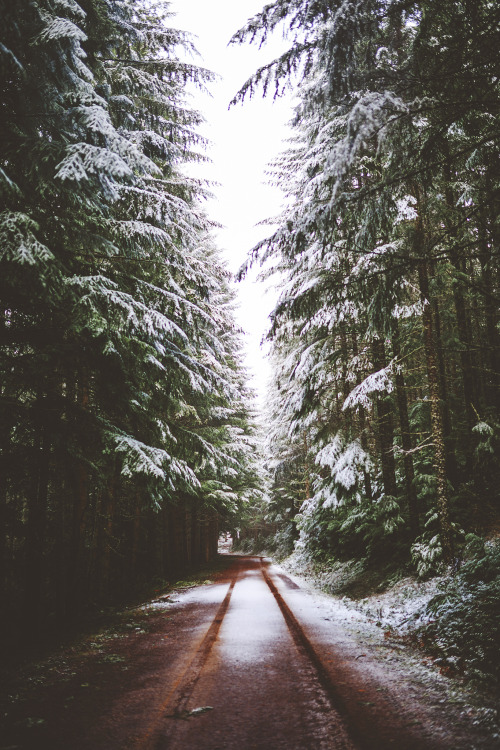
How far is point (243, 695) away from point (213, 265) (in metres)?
12.2

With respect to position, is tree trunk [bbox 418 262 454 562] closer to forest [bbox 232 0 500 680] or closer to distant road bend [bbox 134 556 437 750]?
forest [bbox 232 0 500 680]

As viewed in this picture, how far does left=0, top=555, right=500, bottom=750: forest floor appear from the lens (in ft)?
9.83

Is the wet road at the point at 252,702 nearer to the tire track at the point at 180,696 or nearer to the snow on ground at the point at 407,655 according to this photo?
the tire track at the point at 180,696

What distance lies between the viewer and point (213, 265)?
13609 mm

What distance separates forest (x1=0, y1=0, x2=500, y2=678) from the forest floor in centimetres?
179

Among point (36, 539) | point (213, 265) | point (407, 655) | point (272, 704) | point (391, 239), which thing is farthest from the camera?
point (213, 265)

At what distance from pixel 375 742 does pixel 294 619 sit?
16.9 feet

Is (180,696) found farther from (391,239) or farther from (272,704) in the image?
(391,239)

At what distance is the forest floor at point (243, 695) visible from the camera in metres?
3.00

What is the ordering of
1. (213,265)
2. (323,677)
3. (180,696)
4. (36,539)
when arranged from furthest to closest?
(213,265)
(36,539)
(323,677)
(180,696)

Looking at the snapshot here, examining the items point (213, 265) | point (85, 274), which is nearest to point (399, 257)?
point (85, 274)

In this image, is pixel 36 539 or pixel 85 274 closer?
pixel 36 539

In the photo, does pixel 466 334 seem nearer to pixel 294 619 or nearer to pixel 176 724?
pixel 294 619

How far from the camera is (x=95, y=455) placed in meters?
8.12
